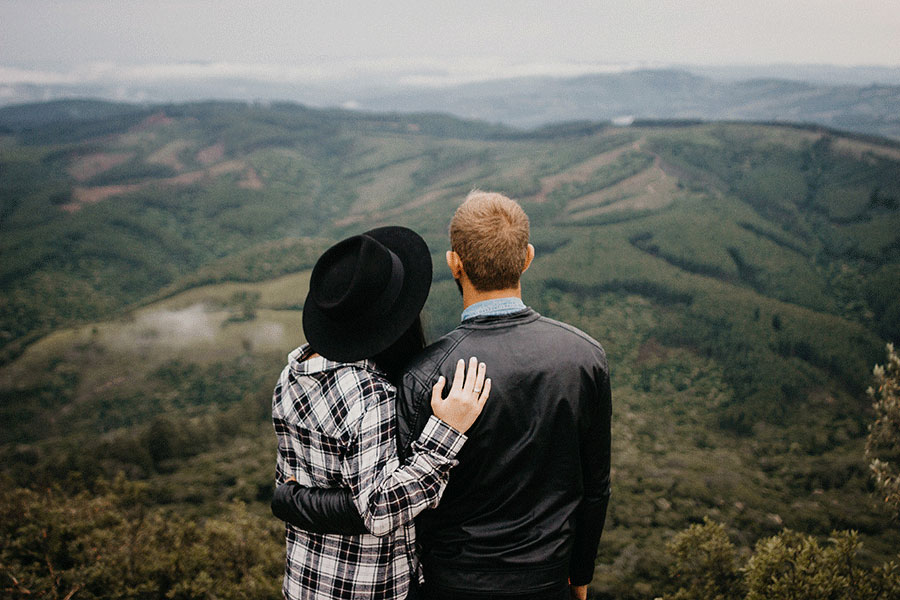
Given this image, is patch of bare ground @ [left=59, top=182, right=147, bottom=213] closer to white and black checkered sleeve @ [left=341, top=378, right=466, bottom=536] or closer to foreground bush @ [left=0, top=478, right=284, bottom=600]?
foreground bush @ [left=0, top=478, right=284, bottom=600]

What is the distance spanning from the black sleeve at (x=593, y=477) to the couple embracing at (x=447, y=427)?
0.06 feet

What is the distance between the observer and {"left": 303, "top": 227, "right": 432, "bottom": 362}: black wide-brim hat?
8.19 ft

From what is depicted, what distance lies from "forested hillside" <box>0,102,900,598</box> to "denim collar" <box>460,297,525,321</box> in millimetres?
9037

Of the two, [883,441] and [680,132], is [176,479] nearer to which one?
[883,441]

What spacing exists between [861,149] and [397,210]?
5002 inches

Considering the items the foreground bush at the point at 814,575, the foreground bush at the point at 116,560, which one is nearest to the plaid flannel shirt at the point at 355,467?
the foreground bush at the point at 814,575

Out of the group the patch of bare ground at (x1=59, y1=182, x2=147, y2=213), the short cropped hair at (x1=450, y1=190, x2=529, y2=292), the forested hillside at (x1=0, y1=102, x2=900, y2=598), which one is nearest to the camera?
the short cropped hair at (x1=450, y1=190, x2=529, y2=292)

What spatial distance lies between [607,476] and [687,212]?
13657cm

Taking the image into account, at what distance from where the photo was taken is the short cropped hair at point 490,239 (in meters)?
2.53

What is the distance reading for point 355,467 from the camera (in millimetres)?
2443

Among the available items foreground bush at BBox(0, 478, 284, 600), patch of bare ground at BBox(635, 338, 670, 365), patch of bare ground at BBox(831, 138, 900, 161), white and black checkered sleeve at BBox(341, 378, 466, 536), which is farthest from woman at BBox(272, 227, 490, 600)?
patch of bare ground at BBox(831, 138, 900, 161)

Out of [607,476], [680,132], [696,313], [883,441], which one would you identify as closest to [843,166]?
[680,132]

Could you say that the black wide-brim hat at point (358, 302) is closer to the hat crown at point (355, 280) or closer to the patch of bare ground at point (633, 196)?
the hat crown at point (355, 280)

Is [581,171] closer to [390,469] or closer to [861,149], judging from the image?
[861,149]
